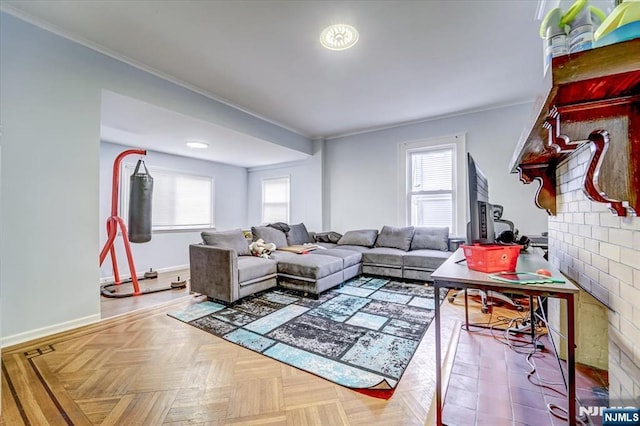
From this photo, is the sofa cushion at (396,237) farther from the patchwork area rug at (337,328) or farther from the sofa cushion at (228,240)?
the sofa cushion at (228,240)

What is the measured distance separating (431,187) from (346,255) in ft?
6.32

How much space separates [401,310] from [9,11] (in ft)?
13.9

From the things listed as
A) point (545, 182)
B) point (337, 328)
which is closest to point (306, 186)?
point (337, 328)

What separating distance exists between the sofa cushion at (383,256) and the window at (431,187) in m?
0.82

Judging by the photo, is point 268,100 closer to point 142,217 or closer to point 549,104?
point 142,217

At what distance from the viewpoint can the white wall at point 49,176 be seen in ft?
6.89

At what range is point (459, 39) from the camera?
240cm

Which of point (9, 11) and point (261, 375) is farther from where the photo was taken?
point (9, 11)

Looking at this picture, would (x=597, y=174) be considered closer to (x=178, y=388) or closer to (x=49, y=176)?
(x=178, y=388)

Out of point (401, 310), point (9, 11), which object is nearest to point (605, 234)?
point (401, 310)

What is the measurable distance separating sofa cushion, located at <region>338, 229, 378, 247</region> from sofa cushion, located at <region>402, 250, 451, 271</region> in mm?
791

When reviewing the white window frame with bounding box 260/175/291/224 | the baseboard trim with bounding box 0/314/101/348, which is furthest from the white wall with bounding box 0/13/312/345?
the white window frame with bounding box 260/175/291/224

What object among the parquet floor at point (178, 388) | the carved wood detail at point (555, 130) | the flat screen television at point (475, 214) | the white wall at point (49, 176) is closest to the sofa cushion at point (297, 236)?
the parquet floor at point (178, 388)

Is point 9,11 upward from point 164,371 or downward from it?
upward
